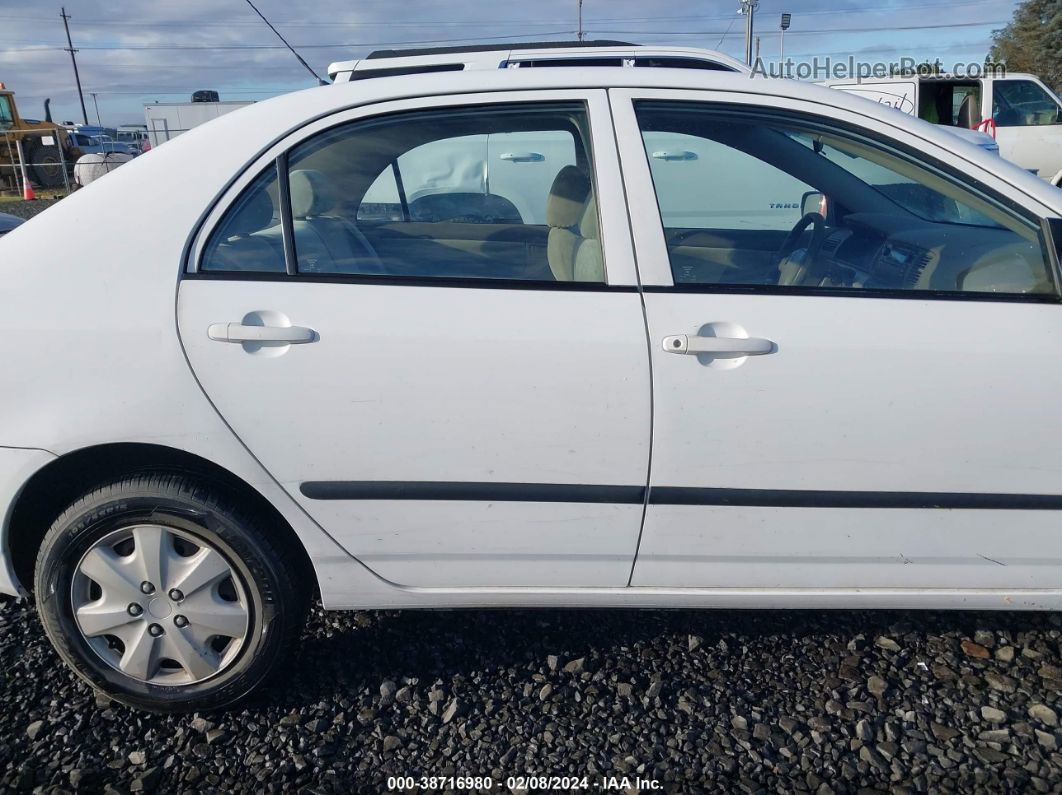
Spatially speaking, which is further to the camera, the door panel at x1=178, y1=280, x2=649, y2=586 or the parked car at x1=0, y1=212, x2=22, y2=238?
the parked car at x1=0, y1=212, x2=22, y2=238

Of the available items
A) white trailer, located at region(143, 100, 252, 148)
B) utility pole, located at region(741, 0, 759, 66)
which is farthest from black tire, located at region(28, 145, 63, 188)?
utility pole, located at region(741, 0, 759, 66)

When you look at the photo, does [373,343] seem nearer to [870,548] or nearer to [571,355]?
[571,355]

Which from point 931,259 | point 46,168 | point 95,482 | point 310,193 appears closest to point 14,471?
point 95,482

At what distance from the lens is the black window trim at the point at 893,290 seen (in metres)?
2.08

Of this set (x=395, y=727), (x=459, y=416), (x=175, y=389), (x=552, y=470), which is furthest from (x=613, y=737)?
(x=175, y=389)

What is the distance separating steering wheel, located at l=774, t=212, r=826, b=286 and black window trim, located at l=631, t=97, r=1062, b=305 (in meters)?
0.11

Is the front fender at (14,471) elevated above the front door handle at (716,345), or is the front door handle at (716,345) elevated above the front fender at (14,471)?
the front door handle at (716,345)

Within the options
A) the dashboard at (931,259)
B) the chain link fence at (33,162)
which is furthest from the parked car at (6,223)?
the chain link fence at (33,162)

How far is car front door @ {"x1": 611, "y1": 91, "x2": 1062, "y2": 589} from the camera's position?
2023mm

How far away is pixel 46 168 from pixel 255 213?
28.3 m

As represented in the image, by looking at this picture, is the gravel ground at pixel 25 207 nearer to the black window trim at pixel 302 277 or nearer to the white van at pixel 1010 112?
the white van at pixel 1010 112

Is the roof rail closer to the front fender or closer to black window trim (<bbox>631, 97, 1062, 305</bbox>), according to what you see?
black window trim (<bbox>631, 97, 1062, 305</bbox>)

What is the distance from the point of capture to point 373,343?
2023 mm

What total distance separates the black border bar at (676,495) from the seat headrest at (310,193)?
703 mm
